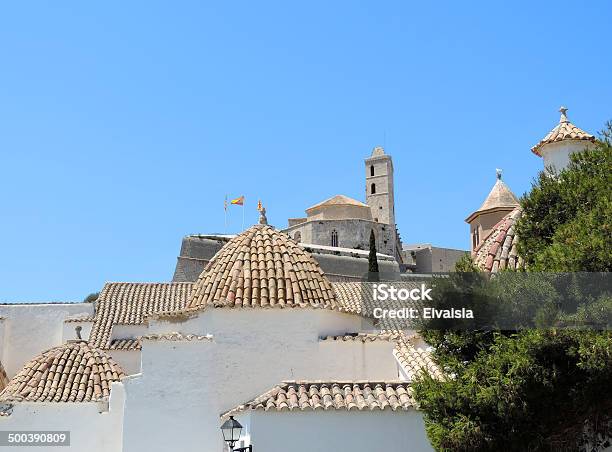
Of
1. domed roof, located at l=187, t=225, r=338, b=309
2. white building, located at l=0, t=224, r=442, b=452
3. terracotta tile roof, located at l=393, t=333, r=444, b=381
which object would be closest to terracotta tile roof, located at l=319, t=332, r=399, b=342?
white building, located at l=0, t=224, r=442, b=452

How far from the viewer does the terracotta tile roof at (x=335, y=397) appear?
11297 mm

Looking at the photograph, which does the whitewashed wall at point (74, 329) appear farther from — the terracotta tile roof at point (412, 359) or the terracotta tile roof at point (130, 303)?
the terracotta tile roof at point (412, 359)

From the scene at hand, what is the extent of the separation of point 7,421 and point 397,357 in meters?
6.86

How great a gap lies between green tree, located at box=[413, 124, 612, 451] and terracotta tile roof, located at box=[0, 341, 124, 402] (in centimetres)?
720

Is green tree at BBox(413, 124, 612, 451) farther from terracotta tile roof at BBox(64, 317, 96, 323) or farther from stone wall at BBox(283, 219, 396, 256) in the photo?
stone wall at BBox(283, 219, 396, 256)

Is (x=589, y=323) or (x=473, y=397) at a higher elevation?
(x=589, y=323)

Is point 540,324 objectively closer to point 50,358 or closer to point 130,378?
point 130,378

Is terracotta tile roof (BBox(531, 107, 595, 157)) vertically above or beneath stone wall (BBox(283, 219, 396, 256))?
beneath

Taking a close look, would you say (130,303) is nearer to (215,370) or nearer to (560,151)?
(215,370)

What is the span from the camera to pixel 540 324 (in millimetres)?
9703

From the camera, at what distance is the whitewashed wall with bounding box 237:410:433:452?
36.8 ft

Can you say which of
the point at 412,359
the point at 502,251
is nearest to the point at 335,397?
the point at 412,359

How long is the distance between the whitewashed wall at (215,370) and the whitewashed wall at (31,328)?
1572 cm

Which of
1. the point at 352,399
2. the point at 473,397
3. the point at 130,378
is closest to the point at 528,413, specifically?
the point at 473,397
